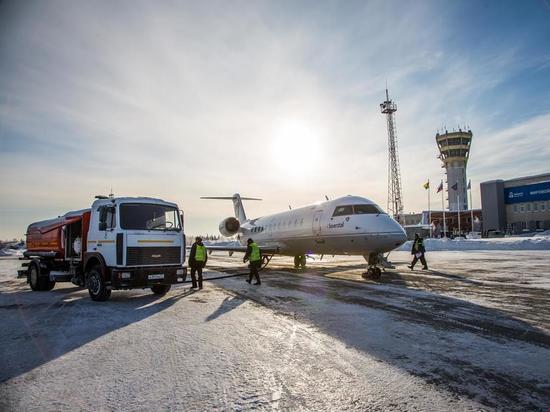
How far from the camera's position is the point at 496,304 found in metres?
8.46

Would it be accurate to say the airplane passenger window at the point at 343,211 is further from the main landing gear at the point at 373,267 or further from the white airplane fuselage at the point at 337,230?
→ the main landing gear at the point at 373,267

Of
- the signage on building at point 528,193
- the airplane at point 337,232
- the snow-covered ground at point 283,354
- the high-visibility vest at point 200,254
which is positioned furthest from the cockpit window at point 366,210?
the signage on building at point 528,193

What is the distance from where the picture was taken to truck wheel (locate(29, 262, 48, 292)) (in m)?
13.1

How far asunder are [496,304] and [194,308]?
6749mm

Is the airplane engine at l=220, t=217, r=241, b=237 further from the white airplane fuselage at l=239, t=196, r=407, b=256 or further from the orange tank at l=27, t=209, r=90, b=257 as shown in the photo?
the orange tank at l=27, t=209, r=90, b=257

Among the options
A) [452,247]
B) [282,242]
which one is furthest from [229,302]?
[452,247]

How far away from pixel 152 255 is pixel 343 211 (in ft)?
27.5

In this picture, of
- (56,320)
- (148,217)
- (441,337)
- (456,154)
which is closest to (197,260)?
(148,217)

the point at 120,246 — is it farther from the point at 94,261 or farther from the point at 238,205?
the point at 238,205

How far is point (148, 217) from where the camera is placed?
35.8 feet

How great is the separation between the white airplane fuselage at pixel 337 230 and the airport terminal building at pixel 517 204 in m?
50.9

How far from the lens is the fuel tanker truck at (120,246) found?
1008 centimetres

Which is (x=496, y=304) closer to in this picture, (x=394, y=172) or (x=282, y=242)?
(x=282, y=242)

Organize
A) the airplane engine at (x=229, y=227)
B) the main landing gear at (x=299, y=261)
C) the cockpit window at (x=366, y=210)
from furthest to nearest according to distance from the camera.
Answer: the airplane engine at (x=229, y=227) → the main landing gear at (x=299, y=261) → the cockpit window at (x=366, y=210)
